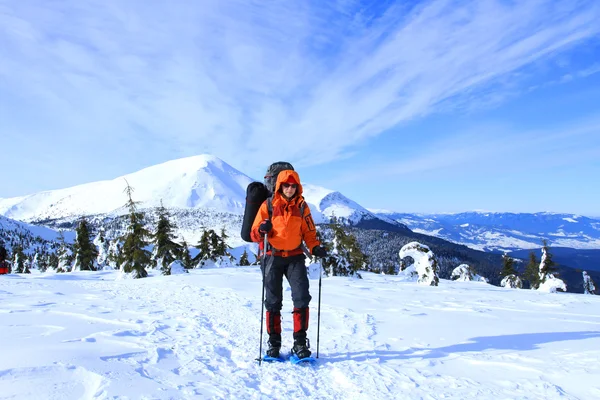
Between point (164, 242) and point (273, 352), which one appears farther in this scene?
point (164, 242)

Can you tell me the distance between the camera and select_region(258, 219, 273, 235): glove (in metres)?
4.19

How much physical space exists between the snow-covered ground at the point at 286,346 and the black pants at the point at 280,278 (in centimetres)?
72

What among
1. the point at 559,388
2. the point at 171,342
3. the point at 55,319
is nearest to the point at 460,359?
the point at 559,388

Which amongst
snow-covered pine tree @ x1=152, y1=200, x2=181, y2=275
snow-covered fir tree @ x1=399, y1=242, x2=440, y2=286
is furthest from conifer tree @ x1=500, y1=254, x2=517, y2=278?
snow-covered pine tree @ x1=152, y1=200, x2=181, y2=275

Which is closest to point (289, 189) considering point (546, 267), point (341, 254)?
point (341, 254)

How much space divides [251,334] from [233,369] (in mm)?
1555

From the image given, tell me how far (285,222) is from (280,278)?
2.68 ft

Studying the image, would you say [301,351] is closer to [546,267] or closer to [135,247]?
[135,247]

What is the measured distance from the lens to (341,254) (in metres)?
27.9

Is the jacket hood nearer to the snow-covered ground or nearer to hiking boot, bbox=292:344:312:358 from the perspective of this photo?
hiking boot, bbox=292:344:312:358

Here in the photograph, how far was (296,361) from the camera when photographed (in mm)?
4055

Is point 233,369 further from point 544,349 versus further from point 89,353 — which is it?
point 544,349

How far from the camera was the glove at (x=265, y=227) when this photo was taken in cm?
419

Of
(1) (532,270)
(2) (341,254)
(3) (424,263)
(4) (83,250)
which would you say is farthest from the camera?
(1) (532,270)
